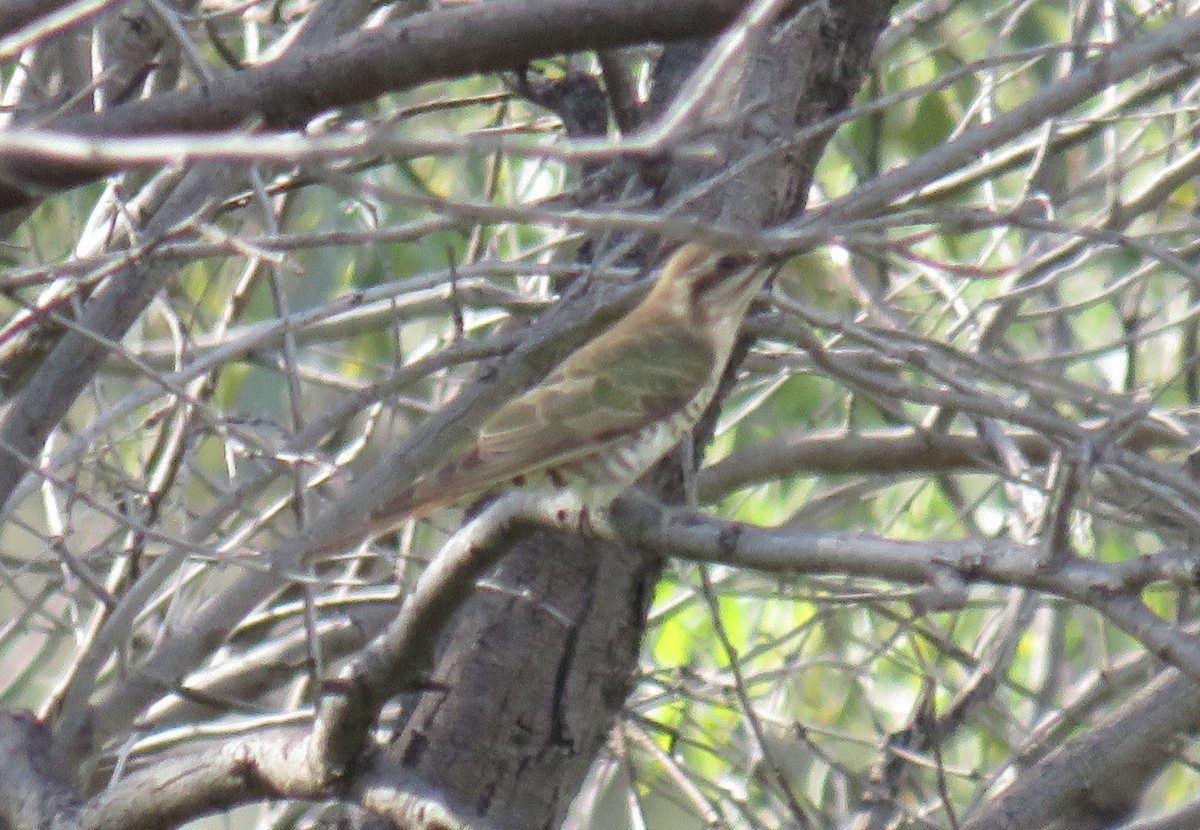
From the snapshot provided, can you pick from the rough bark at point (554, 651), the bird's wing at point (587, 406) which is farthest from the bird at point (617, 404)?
the rough bark at point (554, 651)

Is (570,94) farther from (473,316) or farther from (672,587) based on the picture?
(672,587)

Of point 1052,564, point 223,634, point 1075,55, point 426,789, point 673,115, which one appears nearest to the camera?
point 673,115

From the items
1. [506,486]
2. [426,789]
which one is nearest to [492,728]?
[506,486]

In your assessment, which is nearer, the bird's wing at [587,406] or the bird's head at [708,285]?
the bird's wing at [587,406]

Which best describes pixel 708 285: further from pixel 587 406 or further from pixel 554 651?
pixel 554 651

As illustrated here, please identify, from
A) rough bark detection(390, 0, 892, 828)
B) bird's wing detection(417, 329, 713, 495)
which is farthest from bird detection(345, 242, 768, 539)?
rough bark detection(390, 0, 892, 828)

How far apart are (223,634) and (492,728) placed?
0.72m

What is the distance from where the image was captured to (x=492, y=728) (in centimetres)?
442

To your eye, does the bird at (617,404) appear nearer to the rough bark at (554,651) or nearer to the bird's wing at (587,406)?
the bird's wing at (587,406)

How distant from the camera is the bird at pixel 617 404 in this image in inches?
166

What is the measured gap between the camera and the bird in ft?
13.8

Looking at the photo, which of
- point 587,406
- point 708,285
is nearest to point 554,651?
point 587,406

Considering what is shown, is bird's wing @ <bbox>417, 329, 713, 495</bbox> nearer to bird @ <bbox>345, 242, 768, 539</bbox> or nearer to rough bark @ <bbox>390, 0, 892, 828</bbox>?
bird @ <bbox>345, 242, 768, 539</bbox>

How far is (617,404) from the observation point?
465 centimetres
